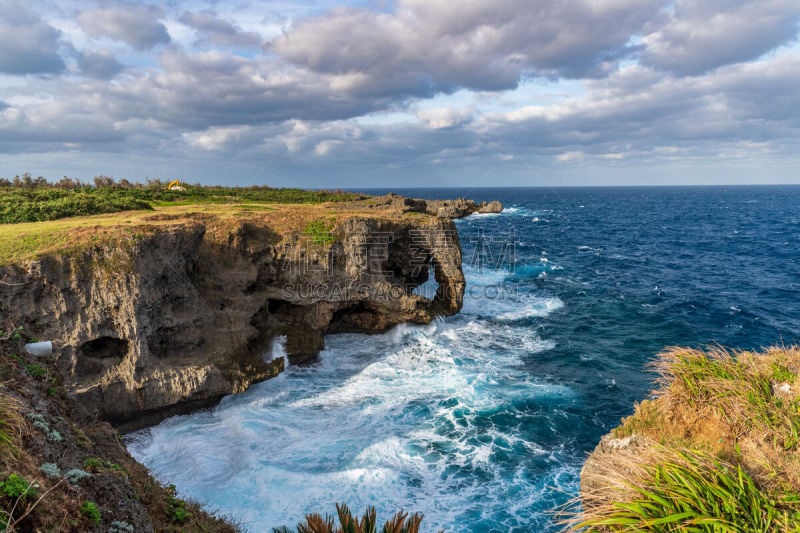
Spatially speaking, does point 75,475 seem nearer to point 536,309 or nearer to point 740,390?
point 740,390

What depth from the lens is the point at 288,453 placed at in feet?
59.3

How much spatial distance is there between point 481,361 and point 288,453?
13.3 m

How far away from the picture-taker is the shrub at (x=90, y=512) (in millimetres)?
6270

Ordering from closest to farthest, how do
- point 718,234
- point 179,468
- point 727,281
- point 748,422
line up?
point 748,422 → point 179,468 → point 727,281 → point 718,234

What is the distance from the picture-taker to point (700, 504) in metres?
6.95

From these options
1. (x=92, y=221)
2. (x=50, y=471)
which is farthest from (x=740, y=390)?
(x=92, y=221)

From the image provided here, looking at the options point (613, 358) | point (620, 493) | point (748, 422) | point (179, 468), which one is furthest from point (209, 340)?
point (613, 358)

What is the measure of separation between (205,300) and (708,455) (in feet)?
74.9

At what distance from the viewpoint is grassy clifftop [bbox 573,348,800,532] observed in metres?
6.94

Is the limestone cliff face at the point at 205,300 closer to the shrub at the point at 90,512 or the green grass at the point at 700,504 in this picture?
the shrub at the point at 90,512

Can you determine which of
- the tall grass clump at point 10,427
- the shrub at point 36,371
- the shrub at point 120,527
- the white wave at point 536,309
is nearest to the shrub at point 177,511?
the shrub at point 120,527

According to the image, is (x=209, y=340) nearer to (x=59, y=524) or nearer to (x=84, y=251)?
(x=84, y=251)

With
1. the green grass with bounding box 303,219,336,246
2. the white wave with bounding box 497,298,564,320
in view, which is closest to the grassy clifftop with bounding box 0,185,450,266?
the green grass with bounding box 303,219,336,246

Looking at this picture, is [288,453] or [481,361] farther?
[481,361]
